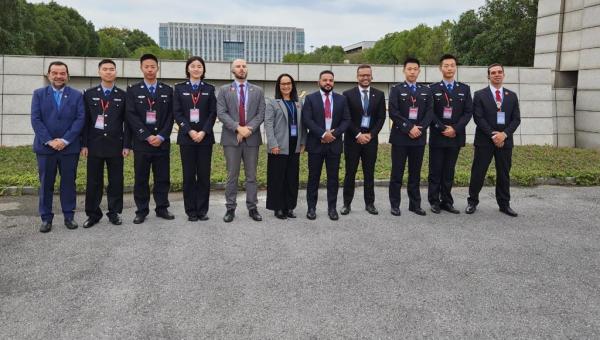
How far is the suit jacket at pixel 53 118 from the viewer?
5039mm

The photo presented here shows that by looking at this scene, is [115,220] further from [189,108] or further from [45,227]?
[189,108]

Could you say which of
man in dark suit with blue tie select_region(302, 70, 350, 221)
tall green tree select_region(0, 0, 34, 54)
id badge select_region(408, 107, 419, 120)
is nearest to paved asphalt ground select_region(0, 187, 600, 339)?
man in dark suit with blue tie select_region(302, 70, 350, 221)

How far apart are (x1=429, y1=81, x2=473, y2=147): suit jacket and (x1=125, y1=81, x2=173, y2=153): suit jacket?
3142mm

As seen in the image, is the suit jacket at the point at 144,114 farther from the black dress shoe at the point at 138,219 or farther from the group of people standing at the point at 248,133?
the black dress shoe at the point at 138,219

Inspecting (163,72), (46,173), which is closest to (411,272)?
(46,173)

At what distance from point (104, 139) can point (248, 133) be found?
1.54m

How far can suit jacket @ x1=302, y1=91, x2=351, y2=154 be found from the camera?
18.6ft

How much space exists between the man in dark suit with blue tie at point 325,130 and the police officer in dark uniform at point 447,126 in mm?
1166

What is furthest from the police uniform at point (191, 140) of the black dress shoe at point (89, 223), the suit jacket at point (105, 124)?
the black dress shoe at point (89, 223)

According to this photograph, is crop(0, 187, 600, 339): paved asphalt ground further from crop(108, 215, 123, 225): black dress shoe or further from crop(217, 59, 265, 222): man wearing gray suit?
crop(217, 59, 265, 222): man wearing gray suit

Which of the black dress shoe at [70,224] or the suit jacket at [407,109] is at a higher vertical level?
the suit jacket at [407,109]

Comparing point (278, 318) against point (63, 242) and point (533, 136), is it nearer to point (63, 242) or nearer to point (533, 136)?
point (63, 242)

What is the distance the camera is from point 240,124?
5566 millimetres

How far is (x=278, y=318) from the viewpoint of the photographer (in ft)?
10.2
